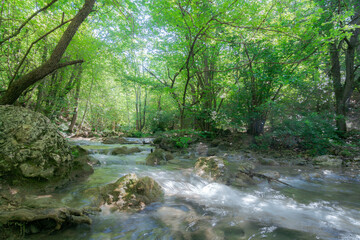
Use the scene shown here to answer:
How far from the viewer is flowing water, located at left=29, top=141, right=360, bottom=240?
6.98 feet

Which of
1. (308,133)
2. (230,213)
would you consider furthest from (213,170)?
(308,133)

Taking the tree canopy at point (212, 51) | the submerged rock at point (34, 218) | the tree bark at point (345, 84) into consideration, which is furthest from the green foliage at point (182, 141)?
the tree bark at point (345, 84)

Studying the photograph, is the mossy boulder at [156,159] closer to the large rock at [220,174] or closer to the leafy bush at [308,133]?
the large rock at [220,174]

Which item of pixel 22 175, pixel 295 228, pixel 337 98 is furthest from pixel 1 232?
pixel 337 98

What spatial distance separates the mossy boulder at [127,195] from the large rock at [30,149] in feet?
2.85

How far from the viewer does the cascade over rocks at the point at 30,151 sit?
2662 millimetres

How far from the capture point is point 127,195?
2.92 meters

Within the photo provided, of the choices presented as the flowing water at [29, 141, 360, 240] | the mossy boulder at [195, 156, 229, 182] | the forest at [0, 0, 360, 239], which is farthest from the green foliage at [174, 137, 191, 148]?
the flowing water at [29, 141, 360, 240]

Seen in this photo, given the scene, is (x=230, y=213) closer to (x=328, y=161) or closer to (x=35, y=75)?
(x=35, y=75)

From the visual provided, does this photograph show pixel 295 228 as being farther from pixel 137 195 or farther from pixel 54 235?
pixel 54 235

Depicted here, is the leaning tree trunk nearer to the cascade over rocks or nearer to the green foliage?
the cascade over rocks

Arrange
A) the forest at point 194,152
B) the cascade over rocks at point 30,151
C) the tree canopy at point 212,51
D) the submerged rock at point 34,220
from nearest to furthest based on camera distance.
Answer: the submerged rock at point 34,220
the forest at point 194,152
the cascade over rocks at point 30,151
the tree canopy at point 212,51

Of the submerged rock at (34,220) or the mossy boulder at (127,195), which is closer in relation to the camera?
the submerged rock at (34,220)

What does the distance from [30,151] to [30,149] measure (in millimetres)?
41
